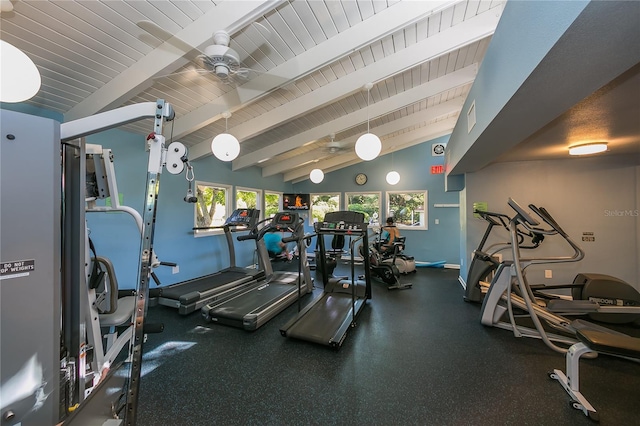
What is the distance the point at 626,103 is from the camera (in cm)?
194

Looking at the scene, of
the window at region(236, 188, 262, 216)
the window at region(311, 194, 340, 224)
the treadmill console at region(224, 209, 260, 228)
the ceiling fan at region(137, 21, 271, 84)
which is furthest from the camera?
the window at region(311, 194, 340, 224)

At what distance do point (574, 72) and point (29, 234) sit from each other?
285cm

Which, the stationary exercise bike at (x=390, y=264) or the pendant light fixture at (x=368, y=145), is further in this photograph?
the stationary exercise bike at (x=390, y=264)

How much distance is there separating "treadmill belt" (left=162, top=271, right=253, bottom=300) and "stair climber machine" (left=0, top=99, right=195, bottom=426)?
2.38 metres

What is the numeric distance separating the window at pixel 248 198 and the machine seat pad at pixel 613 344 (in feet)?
19.5

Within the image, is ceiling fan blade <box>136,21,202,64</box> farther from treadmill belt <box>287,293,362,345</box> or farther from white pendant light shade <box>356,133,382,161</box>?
treadmill belt <box>287,293,362,345</box>

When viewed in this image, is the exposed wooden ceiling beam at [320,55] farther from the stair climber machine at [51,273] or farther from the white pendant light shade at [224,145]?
the stair climber machine at [51,273]

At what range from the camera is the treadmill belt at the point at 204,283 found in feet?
12.0

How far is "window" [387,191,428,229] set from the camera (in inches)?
268

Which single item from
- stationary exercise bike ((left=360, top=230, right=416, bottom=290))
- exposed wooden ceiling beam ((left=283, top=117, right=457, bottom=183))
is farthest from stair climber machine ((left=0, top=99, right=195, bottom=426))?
exposed wooden ceiling beam ((left=283, top=117, right=457, bottom=183))

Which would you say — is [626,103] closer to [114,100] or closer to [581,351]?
[581,351]

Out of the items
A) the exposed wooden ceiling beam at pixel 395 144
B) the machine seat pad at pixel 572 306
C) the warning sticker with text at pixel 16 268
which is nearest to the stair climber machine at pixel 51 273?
the warning sticker with text at pixel 16 268

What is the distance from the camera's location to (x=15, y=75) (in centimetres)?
142

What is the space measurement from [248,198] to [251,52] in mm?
4301
